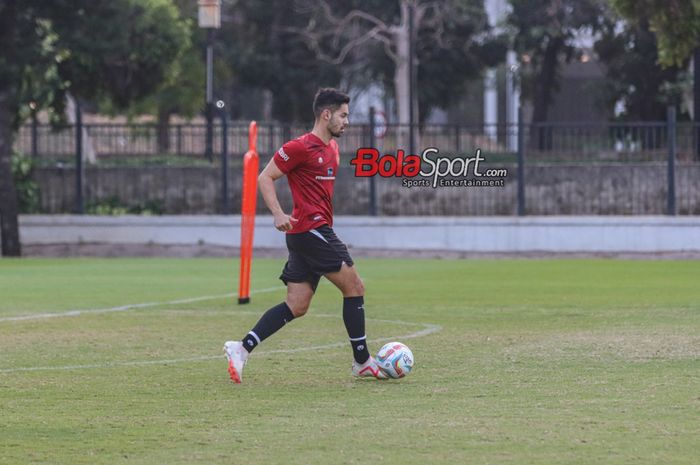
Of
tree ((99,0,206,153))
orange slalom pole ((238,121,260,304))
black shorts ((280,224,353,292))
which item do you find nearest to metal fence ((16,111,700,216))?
orange slalom pole ((238,121,260,304))

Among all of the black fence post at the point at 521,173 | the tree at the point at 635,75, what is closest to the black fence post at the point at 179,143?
the black fence post at the point at 521,173

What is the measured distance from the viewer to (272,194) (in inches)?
405

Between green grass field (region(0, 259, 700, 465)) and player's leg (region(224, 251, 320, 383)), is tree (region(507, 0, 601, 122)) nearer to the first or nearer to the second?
green grass field (region(0, 259, 700, 465))

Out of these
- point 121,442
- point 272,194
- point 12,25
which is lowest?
point 121,442

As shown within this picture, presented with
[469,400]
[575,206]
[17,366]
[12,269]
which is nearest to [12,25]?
[12,269]

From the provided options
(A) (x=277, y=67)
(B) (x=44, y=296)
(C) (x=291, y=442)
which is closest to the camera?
(C) (x=291, y=442)

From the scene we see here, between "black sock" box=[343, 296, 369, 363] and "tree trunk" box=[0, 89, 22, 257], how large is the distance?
65.3 ft

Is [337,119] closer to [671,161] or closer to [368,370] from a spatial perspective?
[368,370]

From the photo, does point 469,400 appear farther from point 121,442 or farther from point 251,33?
point 251,33

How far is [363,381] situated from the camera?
34.3 feet

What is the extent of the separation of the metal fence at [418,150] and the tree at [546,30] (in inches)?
669

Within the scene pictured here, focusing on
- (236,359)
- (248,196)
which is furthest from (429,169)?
(236,359)

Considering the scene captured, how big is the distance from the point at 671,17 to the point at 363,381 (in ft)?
51.6

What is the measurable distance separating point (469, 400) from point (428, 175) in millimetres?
20979
